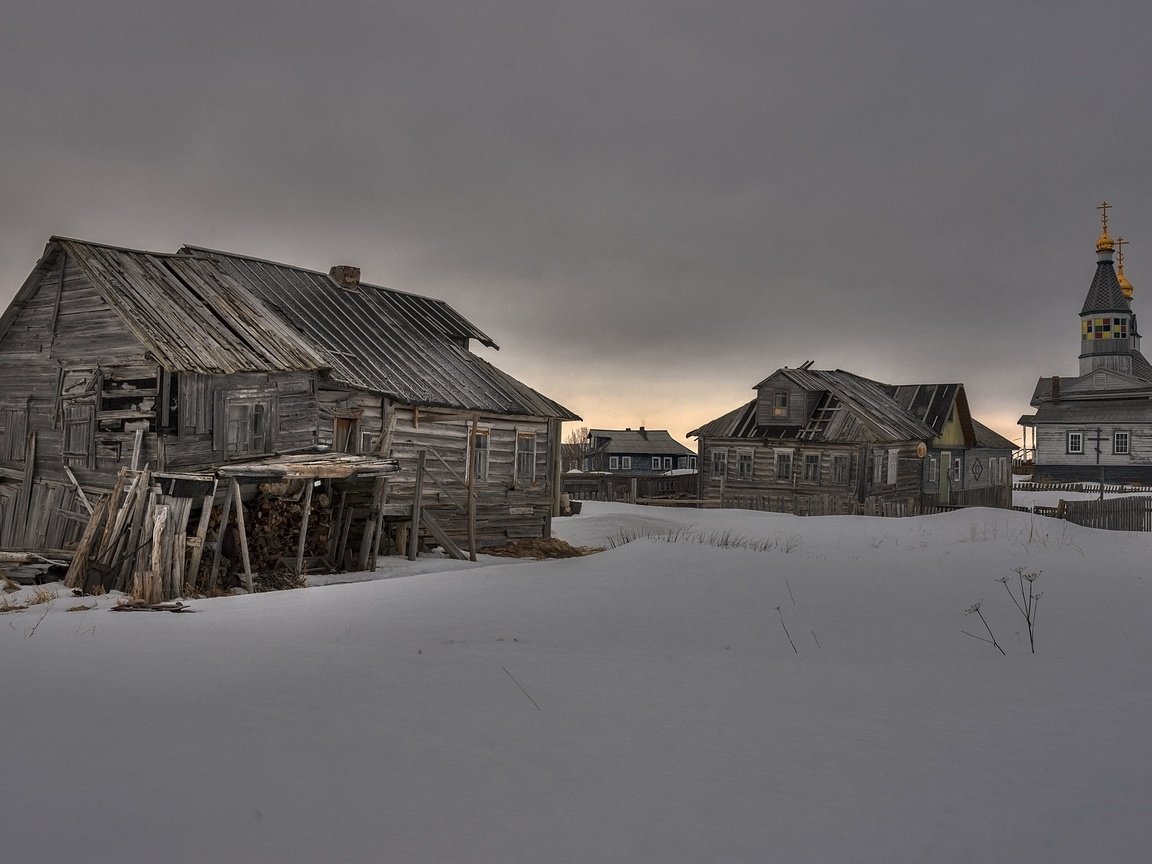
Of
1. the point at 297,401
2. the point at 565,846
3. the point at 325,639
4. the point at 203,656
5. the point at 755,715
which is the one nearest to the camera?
the point at 565,846

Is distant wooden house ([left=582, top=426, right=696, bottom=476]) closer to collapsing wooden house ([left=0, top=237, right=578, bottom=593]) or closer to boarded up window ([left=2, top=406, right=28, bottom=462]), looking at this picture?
collapsing wooden house ([left=0, top=237, right=578, bottom=593])

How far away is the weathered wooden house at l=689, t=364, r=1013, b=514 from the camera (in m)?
32.0

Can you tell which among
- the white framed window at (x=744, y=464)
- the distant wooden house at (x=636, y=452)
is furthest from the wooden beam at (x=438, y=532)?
the distant wooden house at (x=636, y=452)

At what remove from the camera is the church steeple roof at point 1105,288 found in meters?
69.8

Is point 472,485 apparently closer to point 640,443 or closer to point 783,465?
point 783,465

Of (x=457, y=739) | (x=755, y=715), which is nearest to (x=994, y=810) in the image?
(x=755, y=715)

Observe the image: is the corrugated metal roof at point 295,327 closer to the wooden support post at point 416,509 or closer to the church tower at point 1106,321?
the wooden support post at point 416,509

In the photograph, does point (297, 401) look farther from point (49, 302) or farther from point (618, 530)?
point (618, 530)

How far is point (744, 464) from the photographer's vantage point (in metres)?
34.6

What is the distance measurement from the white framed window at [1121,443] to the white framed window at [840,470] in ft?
89.3

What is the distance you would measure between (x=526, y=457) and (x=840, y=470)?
46.5 ft

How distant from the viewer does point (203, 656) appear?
7297mm

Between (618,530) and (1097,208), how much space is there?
62592 mm

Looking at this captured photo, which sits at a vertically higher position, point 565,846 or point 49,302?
point 49,302
